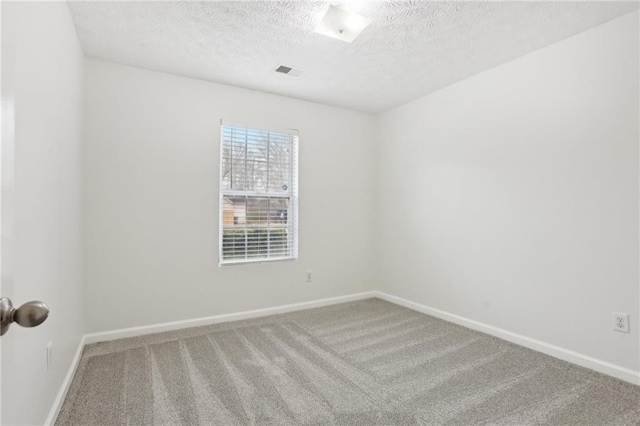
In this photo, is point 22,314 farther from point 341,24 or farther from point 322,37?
point 322,37

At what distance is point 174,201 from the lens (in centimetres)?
319

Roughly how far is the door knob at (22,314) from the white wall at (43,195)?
67 millimetres

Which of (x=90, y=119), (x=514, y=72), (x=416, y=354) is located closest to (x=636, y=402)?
(x=416, y=354)

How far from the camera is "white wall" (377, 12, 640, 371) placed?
2.28m

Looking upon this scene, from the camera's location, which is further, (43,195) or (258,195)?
(258,195)

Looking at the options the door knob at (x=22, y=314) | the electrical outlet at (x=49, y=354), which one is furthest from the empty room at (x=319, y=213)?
the door knob at (x=22, y=314)

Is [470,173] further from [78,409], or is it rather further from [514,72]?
[78,409]

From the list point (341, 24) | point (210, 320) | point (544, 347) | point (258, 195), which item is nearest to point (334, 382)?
point (210, 320)

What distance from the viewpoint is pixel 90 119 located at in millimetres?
2854

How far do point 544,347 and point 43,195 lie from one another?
3.65 m

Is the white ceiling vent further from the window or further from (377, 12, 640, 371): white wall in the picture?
(377, 12, 640, 371): white wall

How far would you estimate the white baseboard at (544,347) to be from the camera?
2236 millimetres

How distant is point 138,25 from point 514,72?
10.3 feet

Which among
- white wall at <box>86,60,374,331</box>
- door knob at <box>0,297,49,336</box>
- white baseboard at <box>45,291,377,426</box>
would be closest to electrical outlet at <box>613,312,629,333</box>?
white baseboard at <box>45,291,377,426</box>
